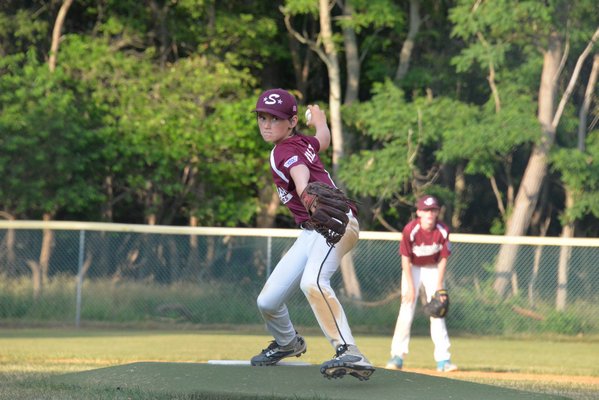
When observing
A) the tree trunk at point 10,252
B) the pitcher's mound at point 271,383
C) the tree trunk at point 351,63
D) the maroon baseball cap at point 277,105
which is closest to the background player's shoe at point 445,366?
the pitcher's mound at point 271,383

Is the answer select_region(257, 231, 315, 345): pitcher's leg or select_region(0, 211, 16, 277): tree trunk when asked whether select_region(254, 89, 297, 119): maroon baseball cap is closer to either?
select_region(257, 231, 315, 345): pitcher's leg

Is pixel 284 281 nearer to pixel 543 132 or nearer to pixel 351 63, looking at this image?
pixel 543 132

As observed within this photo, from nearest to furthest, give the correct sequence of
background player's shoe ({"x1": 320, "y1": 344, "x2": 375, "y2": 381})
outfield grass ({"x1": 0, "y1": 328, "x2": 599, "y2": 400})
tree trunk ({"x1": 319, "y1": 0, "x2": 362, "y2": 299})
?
background player's shoe ({"x1": 320, "y1": 344, "x2": 375, "y2": 381}), outfield grass ({"x1": 0, "y1": 328, "x2": 599, "y2": 400}), tree trunk ({"x1": 319, "y1": 0, "x2": 362, "y2": 299})

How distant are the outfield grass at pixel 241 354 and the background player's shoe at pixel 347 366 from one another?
6.56 ft

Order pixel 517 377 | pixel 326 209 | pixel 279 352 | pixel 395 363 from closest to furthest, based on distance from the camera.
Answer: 1. pixel 326 209
2. pixel 279 352
3. pixel 517 377
4. pixel 395 363

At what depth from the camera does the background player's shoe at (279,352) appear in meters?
7.59

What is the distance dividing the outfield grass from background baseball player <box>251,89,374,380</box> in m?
1.79

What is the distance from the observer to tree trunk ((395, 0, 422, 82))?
74.1ft

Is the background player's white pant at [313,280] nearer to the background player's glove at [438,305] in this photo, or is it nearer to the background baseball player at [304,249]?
the background baseball player at [304,249]

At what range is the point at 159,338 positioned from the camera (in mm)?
15266

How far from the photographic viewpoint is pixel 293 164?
653 cm

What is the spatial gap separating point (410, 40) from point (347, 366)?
16.8 meters

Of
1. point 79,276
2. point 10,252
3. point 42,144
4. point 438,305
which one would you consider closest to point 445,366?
point 438,305

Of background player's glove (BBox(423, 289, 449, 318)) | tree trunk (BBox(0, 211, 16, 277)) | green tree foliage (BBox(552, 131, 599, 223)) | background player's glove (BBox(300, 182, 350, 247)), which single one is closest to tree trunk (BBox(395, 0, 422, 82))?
green tree foliage (BBox(552, 131, 599, 223))
